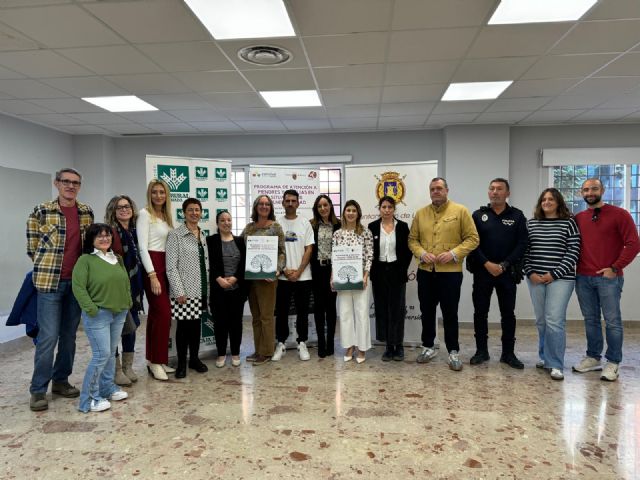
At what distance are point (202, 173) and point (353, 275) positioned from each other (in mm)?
1974

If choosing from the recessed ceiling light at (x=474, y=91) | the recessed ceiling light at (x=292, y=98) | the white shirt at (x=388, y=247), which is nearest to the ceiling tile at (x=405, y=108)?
the recessed ceiling light at (x=474, y=91)

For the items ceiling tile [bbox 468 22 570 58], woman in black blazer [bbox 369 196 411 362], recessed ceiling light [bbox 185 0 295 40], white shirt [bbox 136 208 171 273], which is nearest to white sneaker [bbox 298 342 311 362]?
woman in black blazer [bbox 369 196 411 362]

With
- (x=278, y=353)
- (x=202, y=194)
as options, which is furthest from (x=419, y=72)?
(x=278, y=353)

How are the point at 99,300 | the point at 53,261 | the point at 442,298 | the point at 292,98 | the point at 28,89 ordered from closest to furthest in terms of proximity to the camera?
the point at 99,300, the point at 53,261, the point at 442,298, the point at 28,89, the point at 292,98

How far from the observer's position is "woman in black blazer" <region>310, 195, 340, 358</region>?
4129mm

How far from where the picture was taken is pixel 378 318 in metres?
4.40

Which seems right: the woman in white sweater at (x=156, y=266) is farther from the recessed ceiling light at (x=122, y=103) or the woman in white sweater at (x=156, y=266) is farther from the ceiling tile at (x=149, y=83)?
the recessed ceiling light at (x=122, y=103)

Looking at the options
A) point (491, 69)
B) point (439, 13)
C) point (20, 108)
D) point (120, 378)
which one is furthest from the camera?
point (20, 108)

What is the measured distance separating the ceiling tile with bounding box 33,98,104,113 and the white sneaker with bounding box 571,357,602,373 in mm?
5907

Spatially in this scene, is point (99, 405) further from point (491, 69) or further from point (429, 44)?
point (491, 69)

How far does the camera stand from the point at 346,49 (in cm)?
331

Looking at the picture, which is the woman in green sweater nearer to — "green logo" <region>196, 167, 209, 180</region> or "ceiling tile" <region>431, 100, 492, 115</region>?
"green logo" <region>196, 167, 209, 180</region>

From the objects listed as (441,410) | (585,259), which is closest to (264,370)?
(441,410)

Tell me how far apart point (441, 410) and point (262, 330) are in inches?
73.2
